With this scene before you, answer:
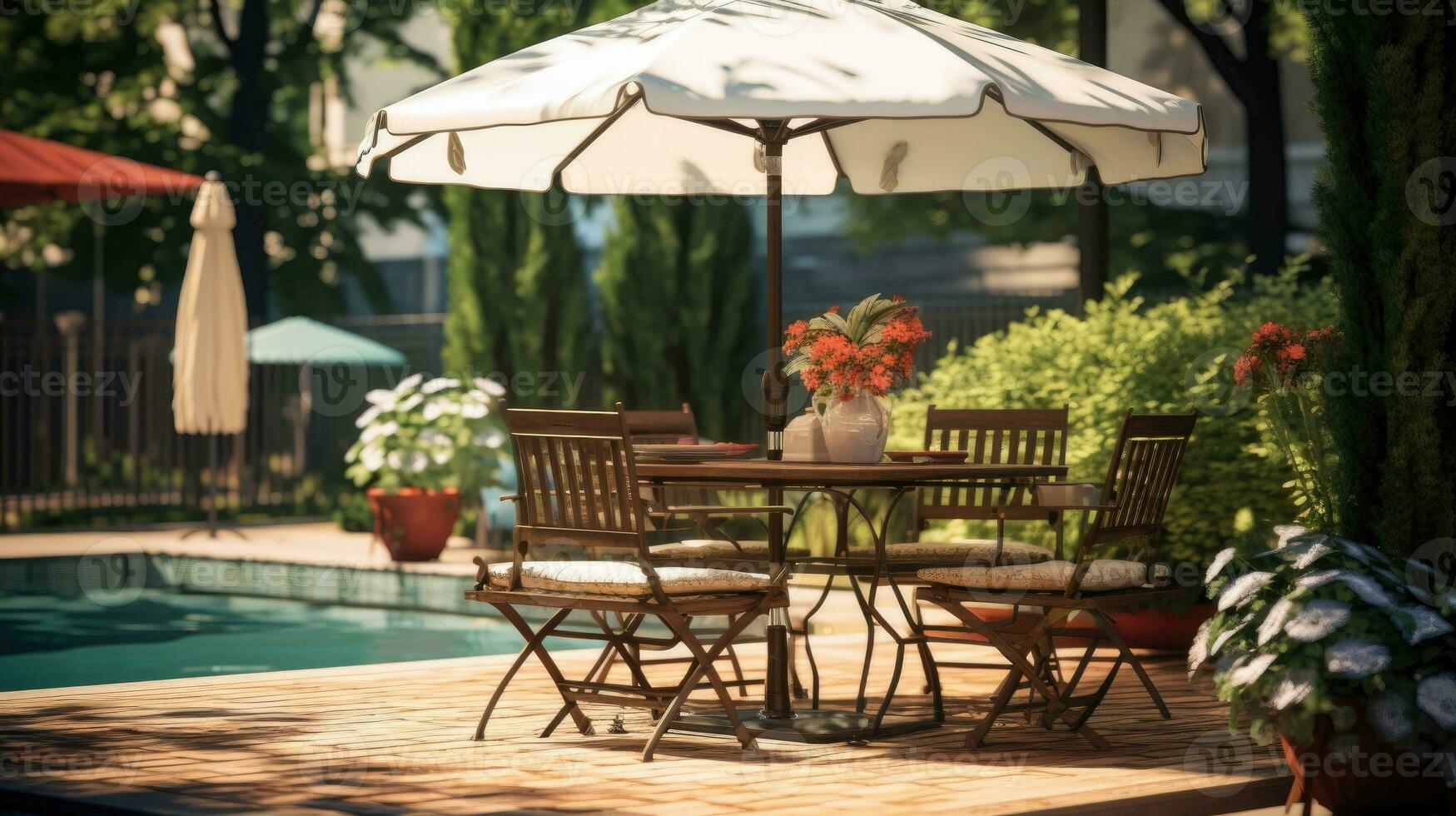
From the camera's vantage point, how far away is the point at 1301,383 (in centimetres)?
632

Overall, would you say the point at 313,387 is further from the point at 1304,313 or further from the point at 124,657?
the point at 1304,313

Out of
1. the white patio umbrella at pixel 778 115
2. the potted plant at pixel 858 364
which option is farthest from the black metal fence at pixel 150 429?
the potted plant at pixel 858 364

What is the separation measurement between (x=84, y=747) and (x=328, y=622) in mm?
5133

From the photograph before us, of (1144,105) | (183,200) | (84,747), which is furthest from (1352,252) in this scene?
(183,200)

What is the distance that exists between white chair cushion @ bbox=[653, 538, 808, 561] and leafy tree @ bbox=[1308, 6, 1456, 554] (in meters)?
2.20

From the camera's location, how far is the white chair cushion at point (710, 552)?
6586 millimetres

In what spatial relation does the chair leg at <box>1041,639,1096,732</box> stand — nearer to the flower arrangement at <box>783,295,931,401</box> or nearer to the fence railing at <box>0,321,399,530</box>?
the flower arrangement at <box>783,295,931,401</box>

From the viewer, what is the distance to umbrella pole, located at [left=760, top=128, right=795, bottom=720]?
20.0 ft

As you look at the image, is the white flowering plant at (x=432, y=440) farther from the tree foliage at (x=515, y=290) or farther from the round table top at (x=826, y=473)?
the round table top at (x=826, y=473)

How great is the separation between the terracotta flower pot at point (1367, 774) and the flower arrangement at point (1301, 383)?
1.20 meters

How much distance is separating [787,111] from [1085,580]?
6.01 feet

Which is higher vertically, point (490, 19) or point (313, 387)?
point (490, 19)

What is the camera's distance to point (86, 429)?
686 inches

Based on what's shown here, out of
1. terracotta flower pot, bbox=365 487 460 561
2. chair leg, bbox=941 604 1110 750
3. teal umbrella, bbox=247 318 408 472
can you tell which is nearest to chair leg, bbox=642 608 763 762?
chair leg, bbox=941 604 1110 750
